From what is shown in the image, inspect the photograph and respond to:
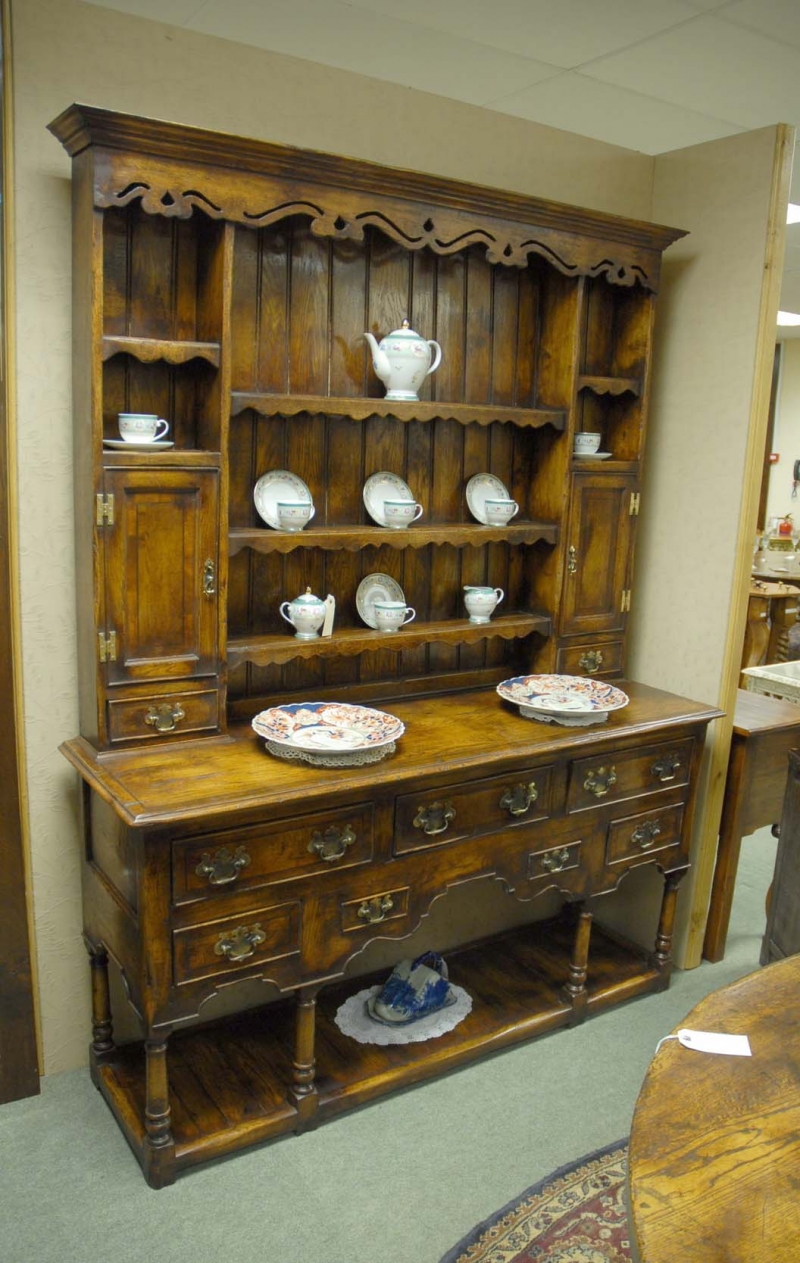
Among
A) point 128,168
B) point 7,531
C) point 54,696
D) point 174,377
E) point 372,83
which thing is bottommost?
point 54,696

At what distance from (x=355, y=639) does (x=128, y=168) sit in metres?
1.12

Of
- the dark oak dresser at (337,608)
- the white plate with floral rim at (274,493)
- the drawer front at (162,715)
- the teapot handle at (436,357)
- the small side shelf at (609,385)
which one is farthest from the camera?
the small side shelf at (609,385)

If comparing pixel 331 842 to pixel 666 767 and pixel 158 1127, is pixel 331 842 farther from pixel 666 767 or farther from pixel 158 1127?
pixel 666 767

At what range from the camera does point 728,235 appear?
106 inches

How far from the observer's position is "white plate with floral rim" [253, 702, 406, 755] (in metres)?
2.14

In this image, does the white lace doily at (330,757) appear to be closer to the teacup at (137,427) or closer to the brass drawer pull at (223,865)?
the brass drawer pull at (223,865)

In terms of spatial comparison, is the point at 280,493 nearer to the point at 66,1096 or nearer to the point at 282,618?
the point at 282,618

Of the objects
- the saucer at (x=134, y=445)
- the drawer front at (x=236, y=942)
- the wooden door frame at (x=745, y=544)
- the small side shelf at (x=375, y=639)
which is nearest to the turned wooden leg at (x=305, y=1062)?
the drawer front at (x=236, y=942)

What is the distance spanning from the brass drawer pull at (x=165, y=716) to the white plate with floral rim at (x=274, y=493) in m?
0.48

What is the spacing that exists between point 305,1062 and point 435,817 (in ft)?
1.98

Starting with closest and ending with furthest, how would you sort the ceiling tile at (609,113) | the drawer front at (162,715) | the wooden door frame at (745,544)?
the drawer front at (162,715)
the wooden door frame at (745,544)
the ceiling tile at (609,113)

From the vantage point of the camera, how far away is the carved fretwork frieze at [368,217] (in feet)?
6.46

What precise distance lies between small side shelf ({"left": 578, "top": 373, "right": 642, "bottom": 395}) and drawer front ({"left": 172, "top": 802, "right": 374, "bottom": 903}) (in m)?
1.30

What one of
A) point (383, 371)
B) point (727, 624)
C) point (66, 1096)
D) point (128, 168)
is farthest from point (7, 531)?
point (727, 624)
